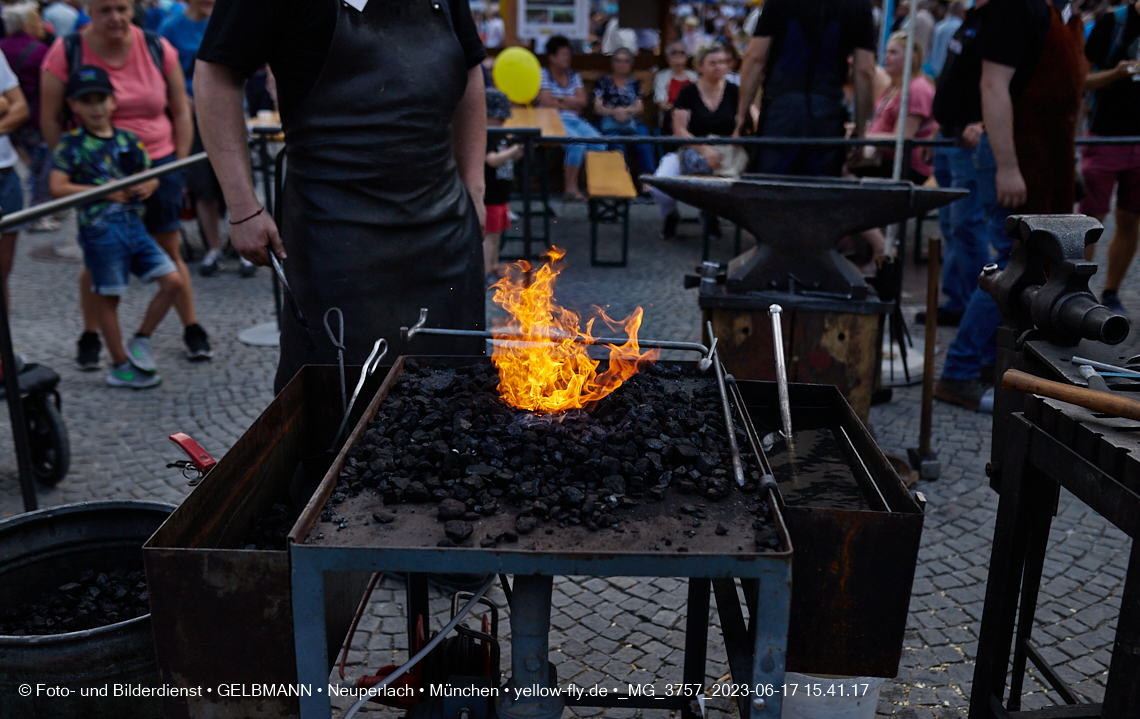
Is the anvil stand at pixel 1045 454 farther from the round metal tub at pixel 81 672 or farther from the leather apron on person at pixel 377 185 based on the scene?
the round metal tub at pixel 81 672

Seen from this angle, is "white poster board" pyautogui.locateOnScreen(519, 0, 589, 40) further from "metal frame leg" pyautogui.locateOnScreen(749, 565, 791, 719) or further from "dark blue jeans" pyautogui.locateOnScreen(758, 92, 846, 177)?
"metal frame leg" pyautogui.locateOnScreen(749, 565, 791, 719)

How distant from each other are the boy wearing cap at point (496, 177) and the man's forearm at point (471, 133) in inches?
128

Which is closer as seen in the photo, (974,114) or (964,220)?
(974,114)

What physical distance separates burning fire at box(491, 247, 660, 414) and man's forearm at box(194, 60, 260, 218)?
94 cm

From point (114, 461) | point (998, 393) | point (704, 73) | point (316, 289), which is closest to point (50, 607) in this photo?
point (316, 289)

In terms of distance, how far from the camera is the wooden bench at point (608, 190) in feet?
25.8

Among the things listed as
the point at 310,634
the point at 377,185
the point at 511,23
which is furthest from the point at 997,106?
the point at 511,23

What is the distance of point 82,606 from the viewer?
84.6 inches

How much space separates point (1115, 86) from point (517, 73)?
532cm

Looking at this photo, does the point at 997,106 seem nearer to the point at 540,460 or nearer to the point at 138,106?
the point at 540,460

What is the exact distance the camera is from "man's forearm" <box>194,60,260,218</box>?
8.46 feet

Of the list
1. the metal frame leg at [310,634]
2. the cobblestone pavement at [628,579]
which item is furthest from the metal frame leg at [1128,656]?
the metal frame leg at [310,634]

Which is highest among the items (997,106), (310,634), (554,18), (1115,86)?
(554,18)

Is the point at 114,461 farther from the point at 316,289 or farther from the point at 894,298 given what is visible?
the point at 894,298
